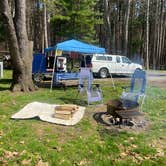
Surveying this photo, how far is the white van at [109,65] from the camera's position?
22.5m

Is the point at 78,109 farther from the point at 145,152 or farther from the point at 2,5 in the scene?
the point at 2,5

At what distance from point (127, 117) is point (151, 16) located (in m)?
42.2

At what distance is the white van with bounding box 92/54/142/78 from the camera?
73.8 ft

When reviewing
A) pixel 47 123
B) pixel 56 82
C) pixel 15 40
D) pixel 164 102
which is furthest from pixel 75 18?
pixel 47 123

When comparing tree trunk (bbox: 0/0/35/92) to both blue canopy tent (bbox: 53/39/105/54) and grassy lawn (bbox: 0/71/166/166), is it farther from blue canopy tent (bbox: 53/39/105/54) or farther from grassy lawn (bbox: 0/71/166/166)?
grassy lawn (bbox: 0/71/166/166)

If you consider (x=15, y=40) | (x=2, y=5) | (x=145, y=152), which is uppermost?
(x=2, y=5)

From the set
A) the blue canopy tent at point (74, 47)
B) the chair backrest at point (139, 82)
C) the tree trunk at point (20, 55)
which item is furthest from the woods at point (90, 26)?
the chair backrest at point (139, 82)

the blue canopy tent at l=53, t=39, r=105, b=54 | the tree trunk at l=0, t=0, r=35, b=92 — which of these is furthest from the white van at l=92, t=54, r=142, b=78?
the tree trunk at l=0, t=0, r=35, b=92

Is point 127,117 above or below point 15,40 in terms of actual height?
below

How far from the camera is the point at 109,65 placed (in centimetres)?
2288

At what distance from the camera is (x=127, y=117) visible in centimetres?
772

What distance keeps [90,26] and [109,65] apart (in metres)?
10.8

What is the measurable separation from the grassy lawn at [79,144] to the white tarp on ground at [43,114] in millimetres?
184

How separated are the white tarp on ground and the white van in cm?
1305
